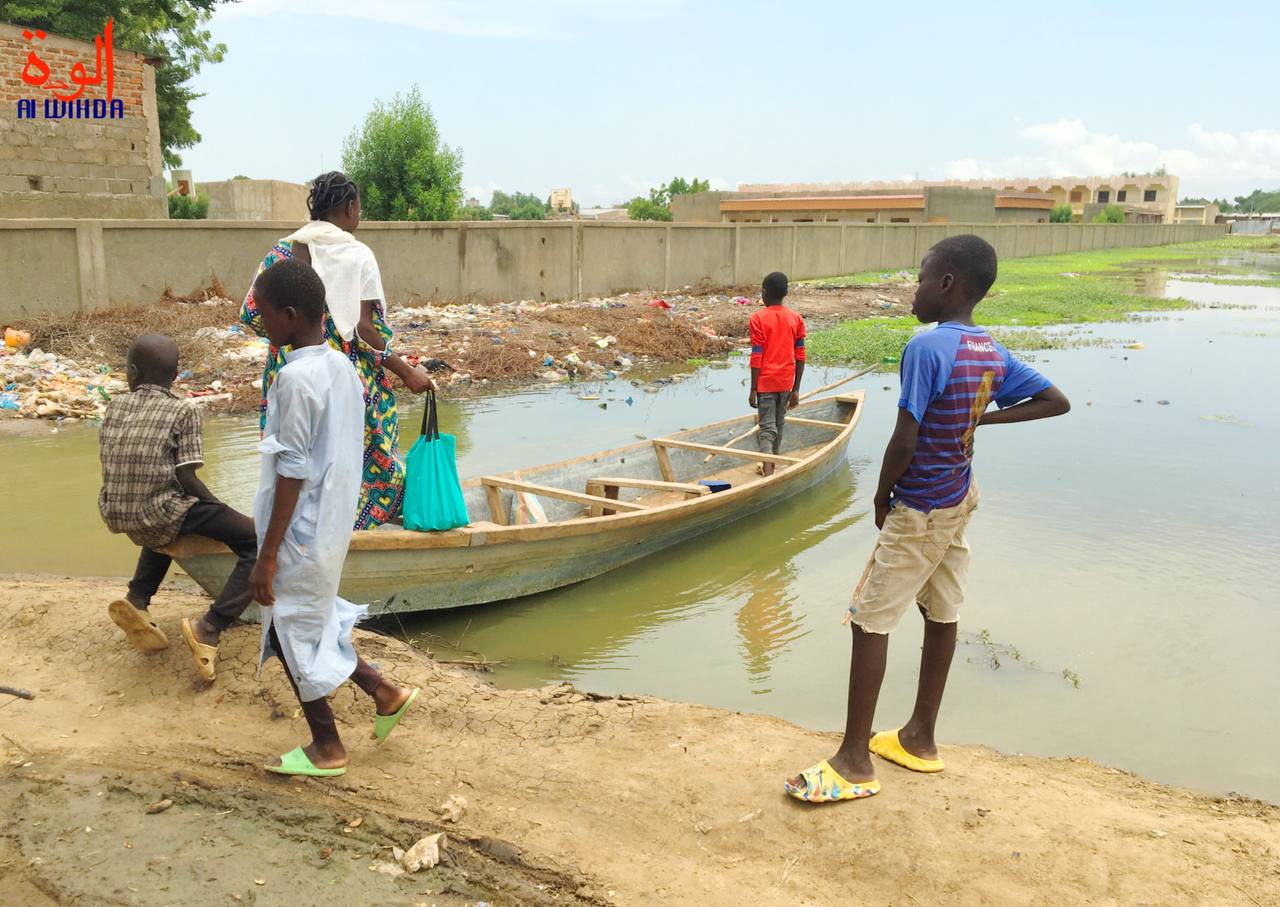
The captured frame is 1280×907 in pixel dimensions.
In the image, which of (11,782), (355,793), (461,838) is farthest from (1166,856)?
(11,782)

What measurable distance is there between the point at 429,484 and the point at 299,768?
5.60ft

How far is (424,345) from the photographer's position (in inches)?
500

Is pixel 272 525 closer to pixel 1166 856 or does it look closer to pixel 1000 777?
pixel 1000 777

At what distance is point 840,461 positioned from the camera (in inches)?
324

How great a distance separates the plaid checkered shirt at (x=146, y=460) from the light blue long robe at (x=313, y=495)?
0.86 meters

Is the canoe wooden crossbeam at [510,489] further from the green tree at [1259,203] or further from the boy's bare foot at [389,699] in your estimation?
the green tree at [1259,203]

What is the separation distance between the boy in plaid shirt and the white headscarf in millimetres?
652

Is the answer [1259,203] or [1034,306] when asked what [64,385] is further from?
[1259,203]

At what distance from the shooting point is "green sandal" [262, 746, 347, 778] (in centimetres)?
309

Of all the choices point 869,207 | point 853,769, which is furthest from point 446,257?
point 869,207

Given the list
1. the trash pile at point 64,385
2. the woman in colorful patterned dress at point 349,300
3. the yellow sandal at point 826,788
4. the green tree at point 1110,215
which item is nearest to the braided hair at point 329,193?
the woman in colorful patterned dress at point 349,300

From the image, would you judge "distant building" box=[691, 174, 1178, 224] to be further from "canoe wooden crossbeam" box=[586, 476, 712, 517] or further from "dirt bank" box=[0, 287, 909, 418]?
"canoe wooden crossbeam" box=[586, 476, 712, 517]

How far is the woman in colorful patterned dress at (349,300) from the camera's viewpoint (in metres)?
3.97

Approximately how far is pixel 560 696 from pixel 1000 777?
1677mm
